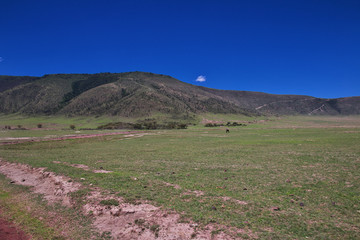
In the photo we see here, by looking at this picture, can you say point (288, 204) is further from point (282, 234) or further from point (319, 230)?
point (282, 234)

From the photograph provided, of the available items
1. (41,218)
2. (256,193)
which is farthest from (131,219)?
(256,193)

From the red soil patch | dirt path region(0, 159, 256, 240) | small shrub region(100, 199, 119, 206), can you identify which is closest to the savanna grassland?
dirt path region(0, 159, 256, 240)

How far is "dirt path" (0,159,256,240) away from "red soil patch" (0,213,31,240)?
7.54ft

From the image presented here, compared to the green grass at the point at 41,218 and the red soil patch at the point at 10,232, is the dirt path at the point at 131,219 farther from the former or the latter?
the red soil patch at the point at 10,232

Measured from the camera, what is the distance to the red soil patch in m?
8.69

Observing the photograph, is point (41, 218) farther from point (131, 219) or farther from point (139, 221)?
point (139, 221)

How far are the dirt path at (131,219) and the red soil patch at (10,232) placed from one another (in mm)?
2298

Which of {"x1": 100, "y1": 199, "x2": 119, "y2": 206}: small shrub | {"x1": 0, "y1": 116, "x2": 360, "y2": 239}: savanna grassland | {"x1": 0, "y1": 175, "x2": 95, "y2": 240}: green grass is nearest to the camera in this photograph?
{"x1": 0, "y1": 116, "x2": 360, "y2": 239}: savanna grassland

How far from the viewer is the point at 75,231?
8.80m

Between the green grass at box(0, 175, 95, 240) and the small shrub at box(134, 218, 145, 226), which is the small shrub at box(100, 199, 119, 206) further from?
the small shrub at box(134, 218, 145, 226)

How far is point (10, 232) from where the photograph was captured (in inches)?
356

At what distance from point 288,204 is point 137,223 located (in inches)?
297

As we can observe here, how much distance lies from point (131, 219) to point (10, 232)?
560 centimetres

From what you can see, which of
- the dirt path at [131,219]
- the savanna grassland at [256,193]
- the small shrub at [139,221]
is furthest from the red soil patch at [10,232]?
the small shrub at [139,221]
